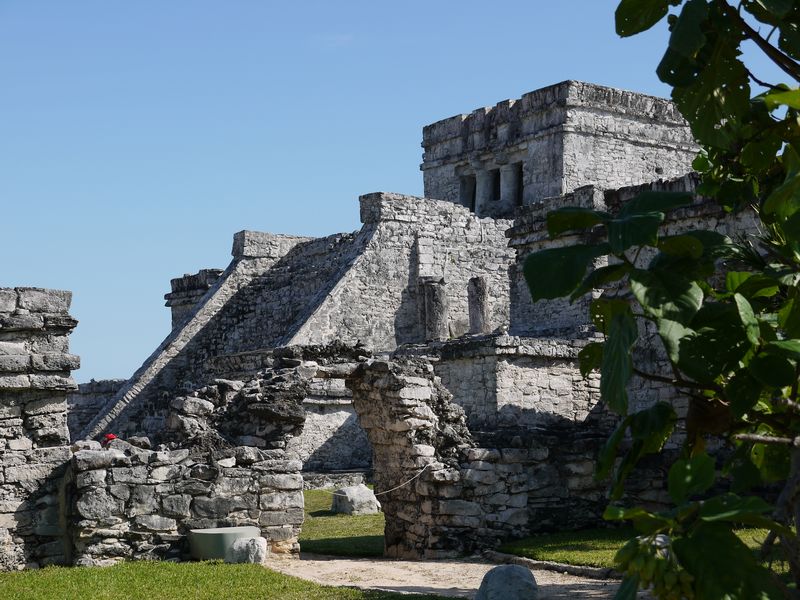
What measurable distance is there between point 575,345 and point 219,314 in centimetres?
1091

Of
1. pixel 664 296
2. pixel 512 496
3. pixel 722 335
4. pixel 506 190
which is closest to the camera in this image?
pixel 664 296

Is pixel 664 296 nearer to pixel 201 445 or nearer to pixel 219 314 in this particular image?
pixel 201 445

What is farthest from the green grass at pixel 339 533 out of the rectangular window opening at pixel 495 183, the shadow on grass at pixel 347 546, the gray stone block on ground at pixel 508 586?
the rectangular window opening at pixel 495 183

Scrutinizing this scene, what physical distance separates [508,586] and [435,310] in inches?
601

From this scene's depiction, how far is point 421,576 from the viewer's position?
9.91 m

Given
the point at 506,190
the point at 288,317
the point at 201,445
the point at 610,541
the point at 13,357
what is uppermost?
the point at 506,190

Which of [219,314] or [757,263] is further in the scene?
[219,314]

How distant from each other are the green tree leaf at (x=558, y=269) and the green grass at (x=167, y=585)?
5822 mm

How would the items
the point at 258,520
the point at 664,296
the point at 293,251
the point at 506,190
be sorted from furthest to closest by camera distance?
the point at 506,190, the point at 293,251, the point at 258,520, the point at 664,296

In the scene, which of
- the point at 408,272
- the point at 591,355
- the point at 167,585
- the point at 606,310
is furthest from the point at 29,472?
the point at 408,272

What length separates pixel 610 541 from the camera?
10.9m

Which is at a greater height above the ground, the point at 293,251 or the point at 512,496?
the point at 293,251

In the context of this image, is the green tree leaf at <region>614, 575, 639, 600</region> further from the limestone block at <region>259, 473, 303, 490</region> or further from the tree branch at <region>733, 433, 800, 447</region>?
the limestone block at <region>259, 473, 303, 490</region>

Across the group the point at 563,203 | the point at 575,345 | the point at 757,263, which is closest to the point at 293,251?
the point at 563,203
